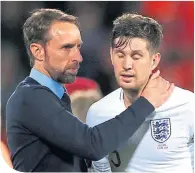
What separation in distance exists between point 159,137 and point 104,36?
259 millimetres

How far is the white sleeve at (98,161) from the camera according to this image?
86cm

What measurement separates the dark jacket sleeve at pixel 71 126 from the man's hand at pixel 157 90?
0.16 feet

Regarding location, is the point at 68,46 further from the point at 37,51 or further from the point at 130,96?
the point at 130,96

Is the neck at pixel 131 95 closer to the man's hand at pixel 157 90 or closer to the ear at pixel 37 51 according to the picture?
the man's hand at pixel 157 90

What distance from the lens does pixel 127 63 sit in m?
0.81

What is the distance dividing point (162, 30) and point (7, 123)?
393 millimetres

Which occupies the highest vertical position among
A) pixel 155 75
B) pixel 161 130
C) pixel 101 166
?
pixel 155 75

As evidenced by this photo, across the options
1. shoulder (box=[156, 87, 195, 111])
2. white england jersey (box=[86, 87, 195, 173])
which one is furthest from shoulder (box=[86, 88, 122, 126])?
shoulder (box=[156, 87, 195, 111])

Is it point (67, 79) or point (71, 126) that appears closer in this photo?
point (71, 126)

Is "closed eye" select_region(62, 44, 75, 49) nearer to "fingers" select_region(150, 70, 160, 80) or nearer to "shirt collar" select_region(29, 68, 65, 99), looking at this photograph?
"shirt collar" select_region(29, 68, 65, 99)

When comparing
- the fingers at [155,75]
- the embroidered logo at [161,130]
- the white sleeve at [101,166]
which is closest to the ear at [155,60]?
the fingers at [155,75]

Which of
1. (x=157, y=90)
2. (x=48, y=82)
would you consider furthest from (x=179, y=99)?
(x=48, y=82)

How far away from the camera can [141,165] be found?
855 millimetres

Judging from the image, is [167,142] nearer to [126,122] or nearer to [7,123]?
[126,122]
